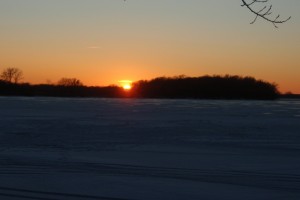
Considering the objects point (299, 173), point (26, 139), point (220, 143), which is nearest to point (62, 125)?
point (26, 139)

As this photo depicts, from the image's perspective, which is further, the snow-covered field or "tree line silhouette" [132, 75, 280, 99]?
"tree line silhouette" [132, 75, 280, 99]

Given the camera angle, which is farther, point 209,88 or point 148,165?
point 209,88

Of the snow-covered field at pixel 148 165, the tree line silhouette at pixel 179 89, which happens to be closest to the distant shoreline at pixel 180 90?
the tree line silhouette at pixel 179 89

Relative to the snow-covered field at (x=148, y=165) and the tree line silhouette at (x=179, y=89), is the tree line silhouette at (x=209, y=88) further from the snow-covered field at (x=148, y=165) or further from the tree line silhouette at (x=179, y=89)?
the snow-covered field at (x=148, y=165)

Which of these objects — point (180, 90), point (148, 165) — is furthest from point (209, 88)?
point (148, 165)

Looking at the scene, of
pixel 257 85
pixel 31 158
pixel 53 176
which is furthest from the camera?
pixel 257 85

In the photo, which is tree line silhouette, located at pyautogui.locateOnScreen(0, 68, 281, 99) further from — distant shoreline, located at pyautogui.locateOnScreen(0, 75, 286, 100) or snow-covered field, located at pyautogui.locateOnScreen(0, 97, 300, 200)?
snow-covered field, located at pyautogui.locateOnScreen(0, 97, 300, 200)

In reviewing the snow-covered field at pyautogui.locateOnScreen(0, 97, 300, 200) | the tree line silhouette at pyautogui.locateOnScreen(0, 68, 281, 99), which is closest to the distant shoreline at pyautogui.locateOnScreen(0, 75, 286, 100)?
the tree line silhouette at pyautogui.locateOnScreen(0, 68, 281, 99)

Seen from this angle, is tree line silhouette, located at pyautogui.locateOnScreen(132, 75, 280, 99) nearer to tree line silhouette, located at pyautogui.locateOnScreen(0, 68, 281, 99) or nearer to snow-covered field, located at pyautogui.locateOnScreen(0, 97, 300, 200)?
tree line silhouette, located at pyautogui.locateOnScreen(0, 68, 281, 99)

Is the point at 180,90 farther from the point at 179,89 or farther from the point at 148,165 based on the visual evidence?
the point at 148,165

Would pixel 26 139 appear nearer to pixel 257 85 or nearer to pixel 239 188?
pixel 239 188

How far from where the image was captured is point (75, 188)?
20.5ft

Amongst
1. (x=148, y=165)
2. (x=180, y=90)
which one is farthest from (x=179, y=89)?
(x=148, y=165)

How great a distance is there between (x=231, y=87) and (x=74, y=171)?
6858 centimetres
